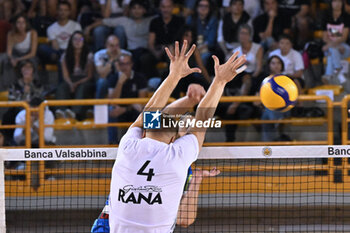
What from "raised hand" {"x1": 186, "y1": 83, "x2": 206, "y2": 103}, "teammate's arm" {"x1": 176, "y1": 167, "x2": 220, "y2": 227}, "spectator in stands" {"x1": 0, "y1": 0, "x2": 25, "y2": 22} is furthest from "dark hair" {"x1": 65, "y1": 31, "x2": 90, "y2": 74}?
"raised hand" {"x1": 186, "y1": 83, "x2": 206, "y2": 103}

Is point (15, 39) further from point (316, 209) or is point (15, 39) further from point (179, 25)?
point (316, 209)

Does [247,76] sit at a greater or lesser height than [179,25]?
lesser

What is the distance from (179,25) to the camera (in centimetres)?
1168

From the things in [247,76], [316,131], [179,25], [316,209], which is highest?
[179,25]

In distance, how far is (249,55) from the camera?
11000 millimetres

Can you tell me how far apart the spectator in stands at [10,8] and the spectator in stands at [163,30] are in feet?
9.65

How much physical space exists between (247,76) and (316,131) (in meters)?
1.58

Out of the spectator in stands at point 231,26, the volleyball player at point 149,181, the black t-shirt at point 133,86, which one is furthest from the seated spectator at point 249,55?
the volleyball player at point 149,181

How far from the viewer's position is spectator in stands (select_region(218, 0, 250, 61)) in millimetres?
11430

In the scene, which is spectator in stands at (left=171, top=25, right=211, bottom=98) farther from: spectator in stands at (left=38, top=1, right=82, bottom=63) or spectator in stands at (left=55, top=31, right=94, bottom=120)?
spectator in stands at (left=38, top=1, right=82, bottom=63)

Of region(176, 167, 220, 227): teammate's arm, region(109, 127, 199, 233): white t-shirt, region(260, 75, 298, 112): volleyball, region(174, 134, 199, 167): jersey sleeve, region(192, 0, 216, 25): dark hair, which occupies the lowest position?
region(176, 167, 220, 227): teammate's arm

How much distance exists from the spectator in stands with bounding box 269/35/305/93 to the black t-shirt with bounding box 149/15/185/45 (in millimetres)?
1924

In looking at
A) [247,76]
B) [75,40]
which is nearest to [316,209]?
[247,76]

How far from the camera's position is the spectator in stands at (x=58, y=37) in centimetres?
1176
